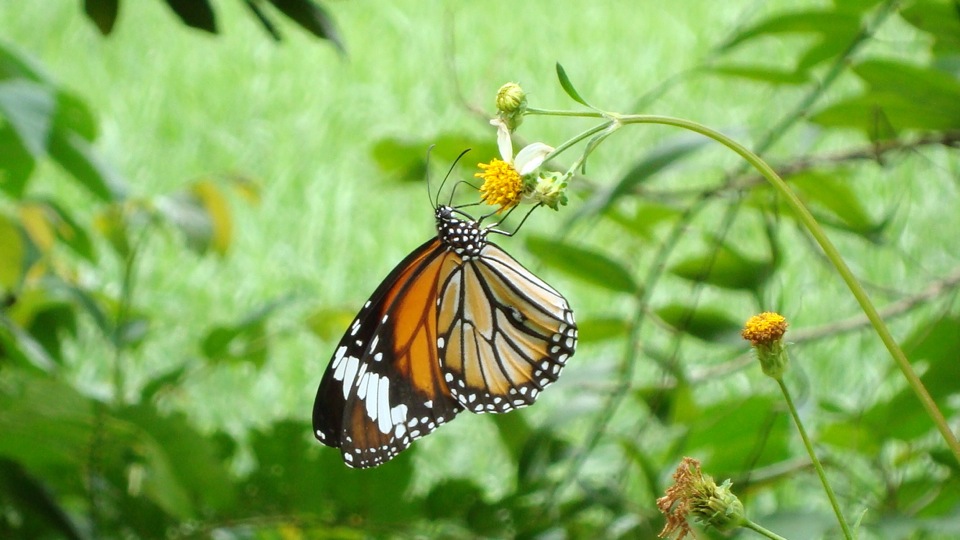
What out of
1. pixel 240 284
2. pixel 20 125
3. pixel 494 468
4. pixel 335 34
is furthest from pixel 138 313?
pixel 240 284

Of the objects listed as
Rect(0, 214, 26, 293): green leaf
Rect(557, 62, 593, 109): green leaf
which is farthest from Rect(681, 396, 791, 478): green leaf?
Rect(0, 214, 26, 293): green leaf

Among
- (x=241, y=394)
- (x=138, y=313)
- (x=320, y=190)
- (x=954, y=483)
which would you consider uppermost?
(x=320, y=190)

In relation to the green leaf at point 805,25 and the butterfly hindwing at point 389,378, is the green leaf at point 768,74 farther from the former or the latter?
the butterfly hindwing at point 389,378

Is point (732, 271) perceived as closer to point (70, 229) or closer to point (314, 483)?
point (314, 483)

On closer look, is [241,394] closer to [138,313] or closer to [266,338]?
[138,313]

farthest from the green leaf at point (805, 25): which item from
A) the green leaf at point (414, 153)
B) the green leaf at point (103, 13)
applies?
the green leaf at point (103, 13)

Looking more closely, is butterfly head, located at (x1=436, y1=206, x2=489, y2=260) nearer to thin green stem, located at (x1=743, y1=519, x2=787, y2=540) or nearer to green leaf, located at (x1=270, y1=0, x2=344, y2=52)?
green leaf, located at (x1=270, y1=0, x2=344, y2=52)
